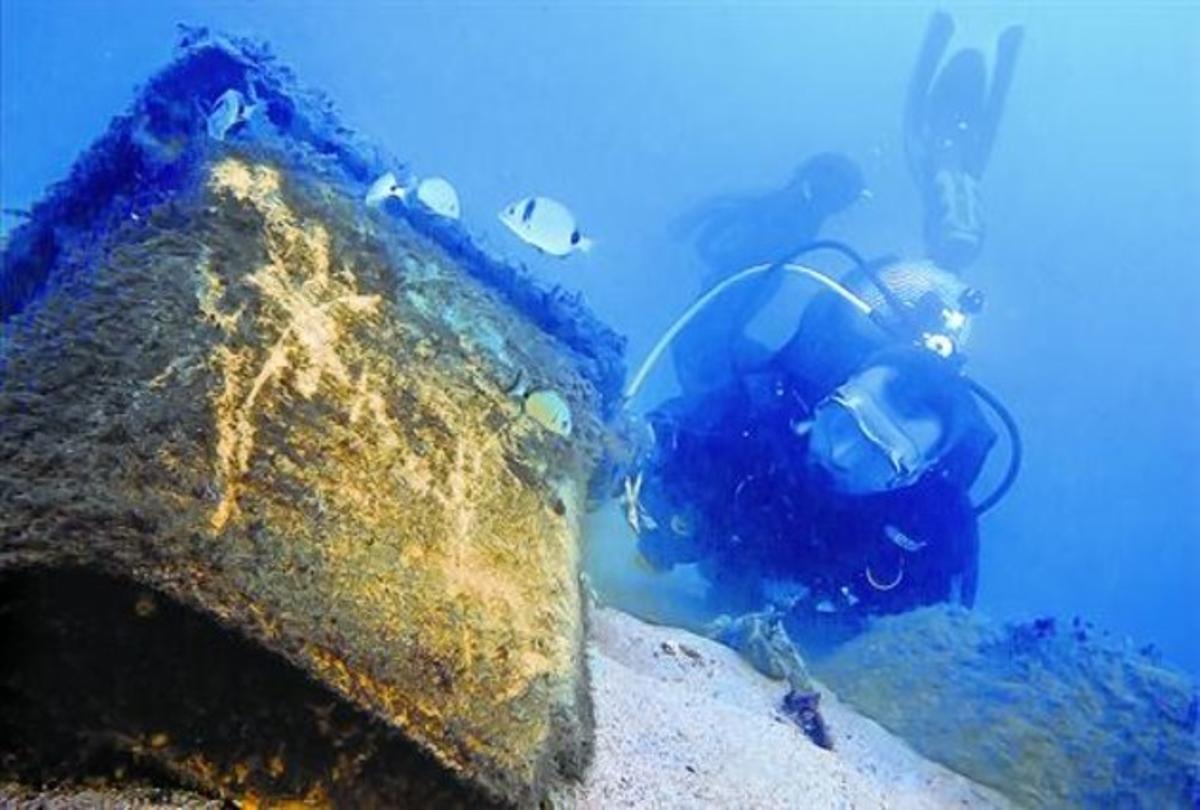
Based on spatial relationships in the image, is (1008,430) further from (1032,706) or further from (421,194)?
(421,194)

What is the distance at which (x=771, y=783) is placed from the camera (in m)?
2.96

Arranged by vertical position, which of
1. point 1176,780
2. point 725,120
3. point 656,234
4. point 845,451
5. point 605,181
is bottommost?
point 1176,780

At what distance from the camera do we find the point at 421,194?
4.29m

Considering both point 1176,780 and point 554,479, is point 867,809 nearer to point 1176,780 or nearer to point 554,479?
point 554,479

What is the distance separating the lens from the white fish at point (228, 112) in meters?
3.31

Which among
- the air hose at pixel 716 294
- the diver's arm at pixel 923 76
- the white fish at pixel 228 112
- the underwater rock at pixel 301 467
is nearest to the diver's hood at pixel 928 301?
the air hose at pixel 716 294

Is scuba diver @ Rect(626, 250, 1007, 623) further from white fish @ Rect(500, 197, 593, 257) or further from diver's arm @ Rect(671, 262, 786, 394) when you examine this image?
white fish @ Rect(500, 197, 593, 257)

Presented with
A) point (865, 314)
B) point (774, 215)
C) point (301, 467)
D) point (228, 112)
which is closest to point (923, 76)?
point (774, 215)

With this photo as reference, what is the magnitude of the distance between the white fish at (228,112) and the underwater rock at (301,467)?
218mm

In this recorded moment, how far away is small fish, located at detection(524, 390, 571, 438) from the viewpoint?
303 centimetres

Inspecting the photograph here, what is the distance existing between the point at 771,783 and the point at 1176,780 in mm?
4641

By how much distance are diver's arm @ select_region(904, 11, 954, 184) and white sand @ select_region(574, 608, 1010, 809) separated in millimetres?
14180

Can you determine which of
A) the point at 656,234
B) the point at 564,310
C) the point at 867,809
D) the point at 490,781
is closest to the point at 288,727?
the point at 490,781

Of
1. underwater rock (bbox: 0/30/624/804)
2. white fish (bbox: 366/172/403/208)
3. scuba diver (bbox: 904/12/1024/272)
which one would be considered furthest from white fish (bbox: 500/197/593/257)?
scuba diver (bbox: 904/12/1024/272)
